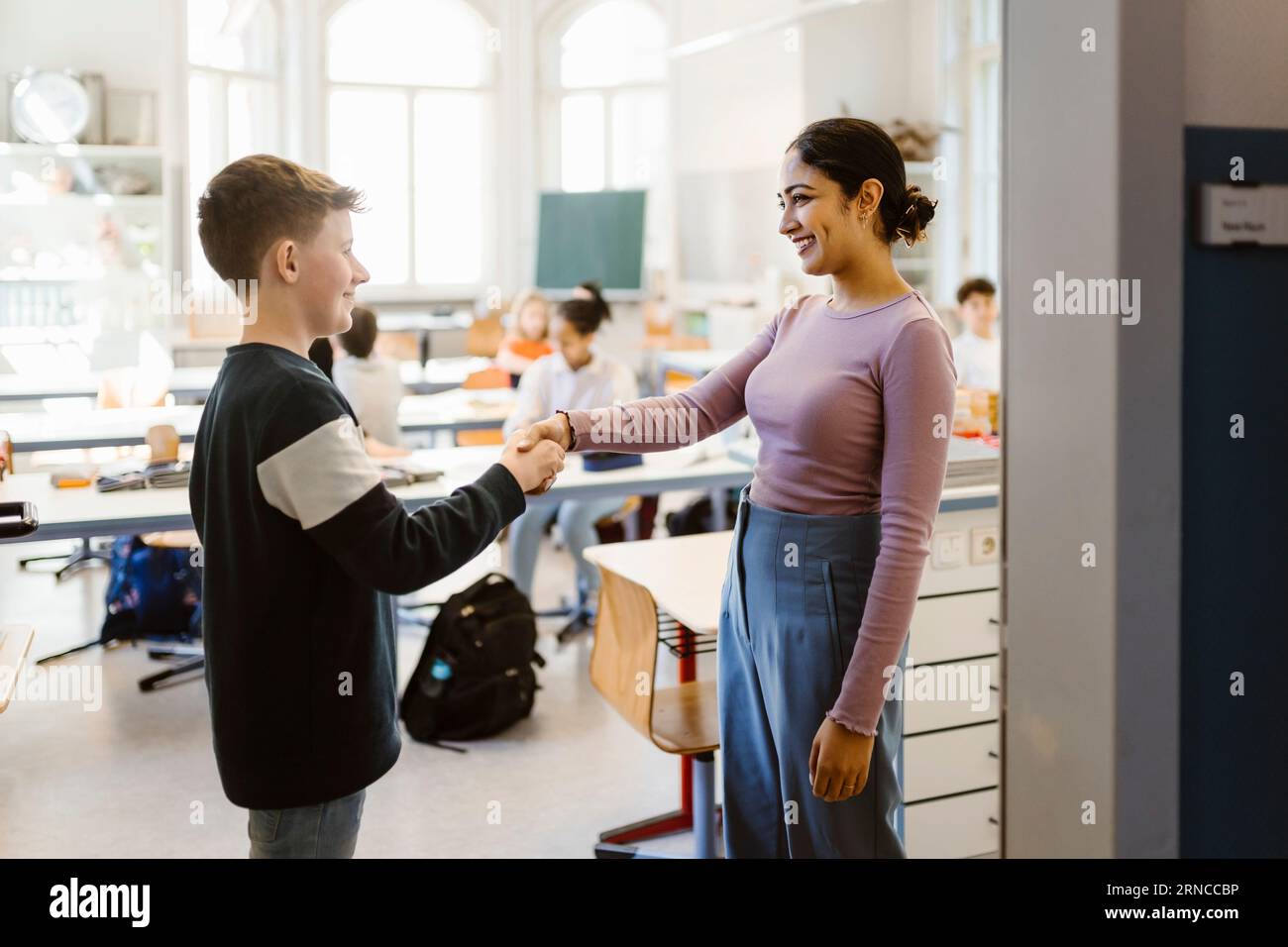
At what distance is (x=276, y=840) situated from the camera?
167 centimetres

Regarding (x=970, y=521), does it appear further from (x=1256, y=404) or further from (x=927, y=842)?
A: (x=1256, y=404)

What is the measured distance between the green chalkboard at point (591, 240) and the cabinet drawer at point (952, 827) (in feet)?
23.9

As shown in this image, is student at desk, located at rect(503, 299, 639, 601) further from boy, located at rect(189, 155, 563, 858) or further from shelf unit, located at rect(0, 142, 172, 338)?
shelf unit, located at rect(0, 142, 172, 338)

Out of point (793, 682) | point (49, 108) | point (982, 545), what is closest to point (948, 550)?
point (982, 545)

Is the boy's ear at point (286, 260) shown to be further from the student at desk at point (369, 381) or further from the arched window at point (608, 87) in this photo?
the arched window at point (608, 87)

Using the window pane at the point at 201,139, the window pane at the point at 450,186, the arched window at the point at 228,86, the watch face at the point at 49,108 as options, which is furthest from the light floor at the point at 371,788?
the window pane at the point at 450,186

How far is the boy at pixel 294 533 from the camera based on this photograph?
1.56 m

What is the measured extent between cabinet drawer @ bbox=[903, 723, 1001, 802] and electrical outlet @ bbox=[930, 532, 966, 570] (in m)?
0.38

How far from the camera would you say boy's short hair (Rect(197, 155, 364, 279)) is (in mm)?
1617

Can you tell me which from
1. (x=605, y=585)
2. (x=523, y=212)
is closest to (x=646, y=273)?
(x=523, y=212)

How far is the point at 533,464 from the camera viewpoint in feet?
5.97

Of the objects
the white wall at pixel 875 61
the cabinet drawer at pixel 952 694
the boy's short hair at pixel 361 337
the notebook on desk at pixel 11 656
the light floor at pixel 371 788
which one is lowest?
the light floor at pixel 371 788

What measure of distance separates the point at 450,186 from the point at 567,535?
5831 millimetres
